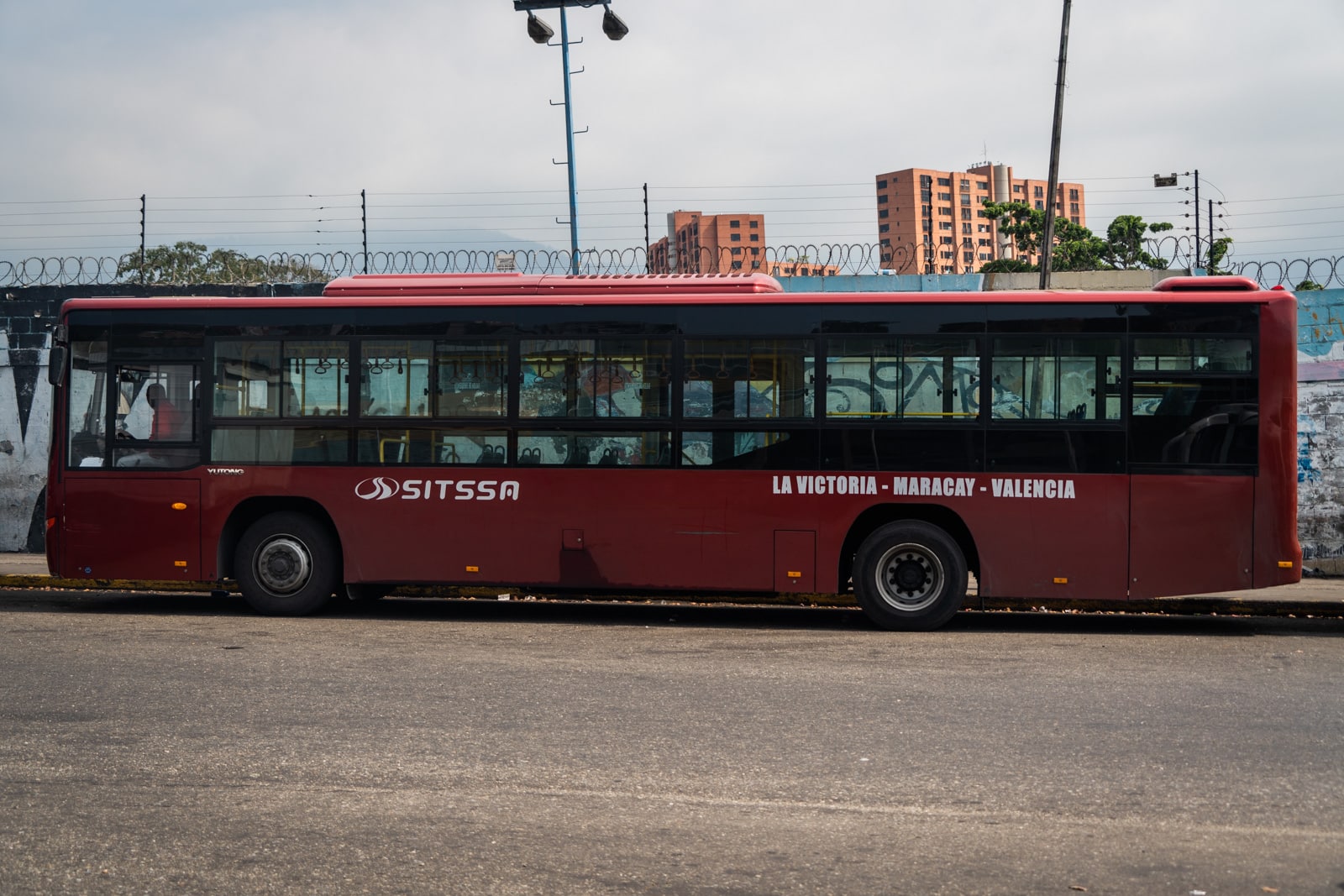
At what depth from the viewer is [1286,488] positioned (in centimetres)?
1072

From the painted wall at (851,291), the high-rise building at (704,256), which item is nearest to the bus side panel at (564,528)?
the high-rise building at (704,256)

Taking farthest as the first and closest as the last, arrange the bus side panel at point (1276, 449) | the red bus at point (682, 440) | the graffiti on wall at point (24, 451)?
the graffiti on wall at point (24, 451) < the red bus at point (682, 440) < the bus side panel at point (1276, 449)

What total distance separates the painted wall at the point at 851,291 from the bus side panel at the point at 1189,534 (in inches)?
252

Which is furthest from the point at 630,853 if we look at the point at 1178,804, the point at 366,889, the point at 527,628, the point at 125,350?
the point at 125,350

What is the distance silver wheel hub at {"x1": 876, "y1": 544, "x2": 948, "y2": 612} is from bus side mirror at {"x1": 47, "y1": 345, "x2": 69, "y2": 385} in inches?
307

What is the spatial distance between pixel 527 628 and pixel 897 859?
22.0 ft

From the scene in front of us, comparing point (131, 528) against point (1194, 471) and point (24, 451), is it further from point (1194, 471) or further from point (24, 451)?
point (1194, 471)

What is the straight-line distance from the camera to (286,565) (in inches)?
469

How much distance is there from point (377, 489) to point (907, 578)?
16.0 feet

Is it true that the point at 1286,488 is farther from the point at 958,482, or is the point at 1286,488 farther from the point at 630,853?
the point at 630,853

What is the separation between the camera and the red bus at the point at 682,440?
1084 centimetres

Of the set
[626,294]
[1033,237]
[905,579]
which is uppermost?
[1033,237]

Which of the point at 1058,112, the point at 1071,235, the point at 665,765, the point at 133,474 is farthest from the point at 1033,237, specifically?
the point at 665,765

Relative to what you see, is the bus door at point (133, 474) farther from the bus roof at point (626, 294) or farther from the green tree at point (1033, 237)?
the green tree at point (1033, 237)
